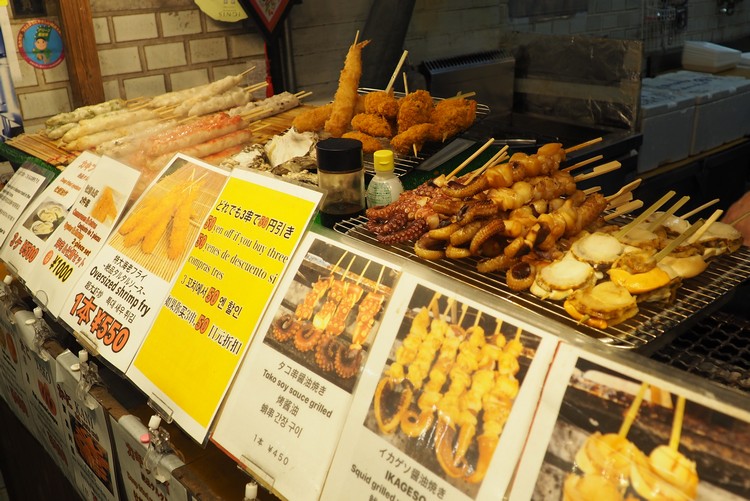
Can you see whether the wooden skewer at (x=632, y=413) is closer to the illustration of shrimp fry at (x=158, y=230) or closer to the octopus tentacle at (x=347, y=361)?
the octopus tentacle at (x=347, y=361)

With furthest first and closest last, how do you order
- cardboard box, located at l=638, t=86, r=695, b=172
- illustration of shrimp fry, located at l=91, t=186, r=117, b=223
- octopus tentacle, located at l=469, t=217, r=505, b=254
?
1. cardboard box, located at l=638, t=86, r=695, b=172
2. illustration of shrimp fry, located at l=91, t=186, r=117, b=223
3. octopus tentacle, located at l=469, t=217, r=505, b=254

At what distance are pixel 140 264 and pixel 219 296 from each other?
50 cm

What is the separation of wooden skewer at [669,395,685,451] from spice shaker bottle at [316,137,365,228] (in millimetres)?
1430

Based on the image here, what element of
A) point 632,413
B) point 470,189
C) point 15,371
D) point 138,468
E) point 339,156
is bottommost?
point 15,371

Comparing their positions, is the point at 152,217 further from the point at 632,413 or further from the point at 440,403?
the point at 632,413

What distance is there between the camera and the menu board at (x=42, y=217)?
2.77 meters

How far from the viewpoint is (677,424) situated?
1049 mm

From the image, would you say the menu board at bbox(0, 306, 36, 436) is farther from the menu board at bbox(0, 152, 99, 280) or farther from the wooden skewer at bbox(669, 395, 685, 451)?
the wooden skewer at bbox(669, 395, 685, 451)

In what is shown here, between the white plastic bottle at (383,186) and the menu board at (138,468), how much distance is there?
44.2 inches

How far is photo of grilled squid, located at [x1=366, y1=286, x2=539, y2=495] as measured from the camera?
1242mm

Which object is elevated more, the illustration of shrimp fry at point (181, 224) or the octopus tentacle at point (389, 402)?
the illustration of shrimp fry at point (181, 224)

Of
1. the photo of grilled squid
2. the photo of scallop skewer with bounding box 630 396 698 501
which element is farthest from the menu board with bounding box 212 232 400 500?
the photo of scallop skewer with bounding box 630 396 698 501

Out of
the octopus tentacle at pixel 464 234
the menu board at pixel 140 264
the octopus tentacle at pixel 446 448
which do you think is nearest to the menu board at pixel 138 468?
the menu board at pixel 140 264

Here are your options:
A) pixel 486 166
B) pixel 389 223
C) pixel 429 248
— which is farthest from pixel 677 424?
pixel 486 166
